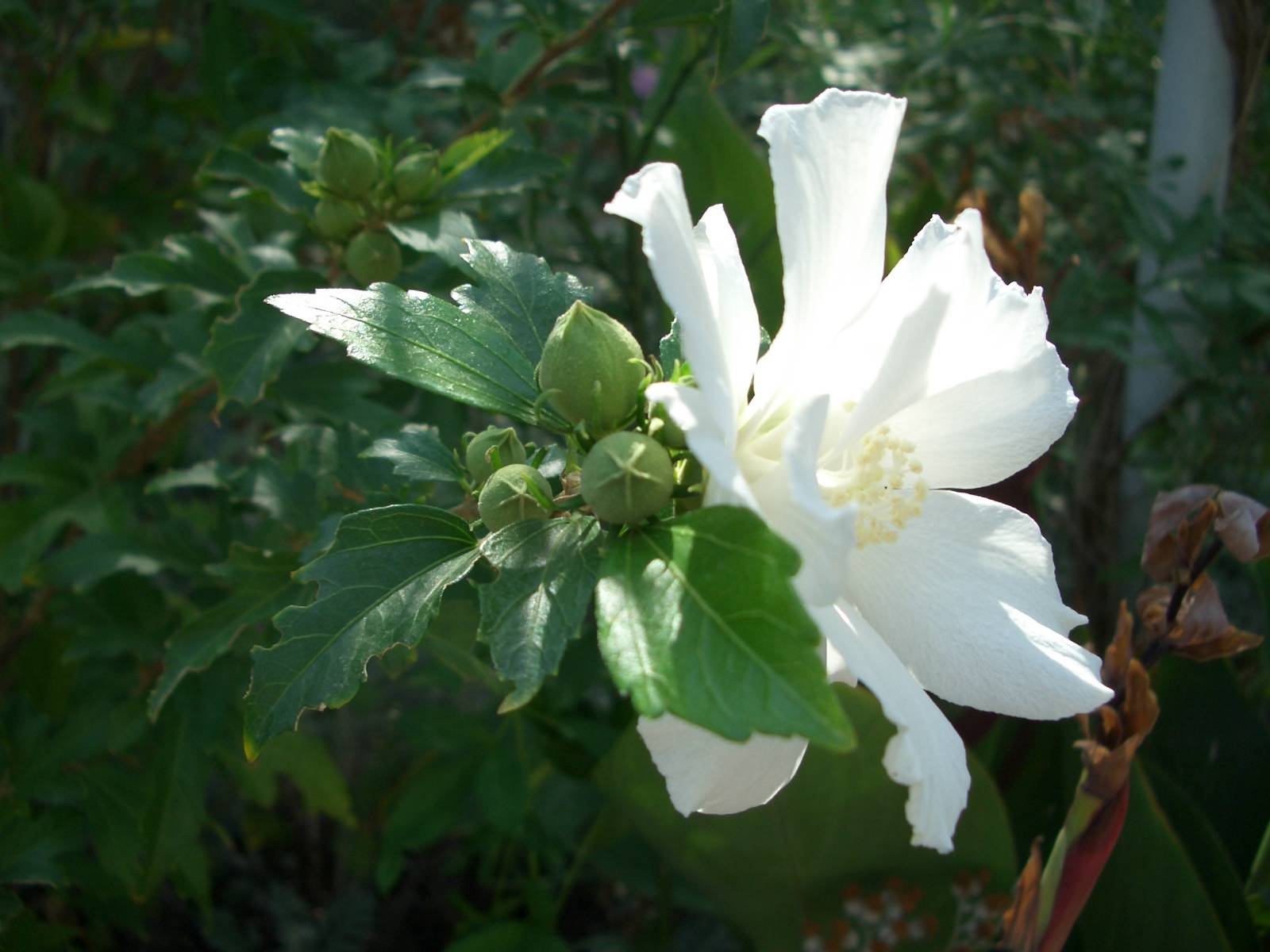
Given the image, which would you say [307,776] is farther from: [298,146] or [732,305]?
[732,305]

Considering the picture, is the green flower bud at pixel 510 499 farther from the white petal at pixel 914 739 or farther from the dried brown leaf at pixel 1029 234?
the dried brown leaf at pixel 1029 234

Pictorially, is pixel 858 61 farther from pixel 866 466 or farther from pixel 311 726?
pixel 311 726

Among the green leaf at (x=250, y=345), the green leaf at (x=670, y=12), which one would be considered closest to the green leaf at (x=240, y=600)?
the green leaf at (x=250, y=345)

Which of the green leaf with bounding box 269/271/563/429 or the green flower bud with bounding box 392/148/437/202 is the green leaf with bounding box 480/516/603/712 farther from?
the green flower bud with bounding box 392/148/437/202

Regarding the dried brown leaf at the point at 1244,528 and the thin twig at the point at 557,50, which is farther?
the thin twig at the point at 557,50

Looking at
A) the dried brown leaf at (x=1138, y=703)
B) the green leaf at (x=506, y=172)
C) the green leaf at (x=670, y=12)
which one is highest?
the green leaf at (x=670, y=12)

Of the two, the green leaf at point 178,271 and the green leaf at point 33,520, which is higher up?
the green leaf at point 178,271

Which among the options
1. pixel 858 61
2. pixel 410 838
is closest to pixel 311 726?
pixel 410 838
